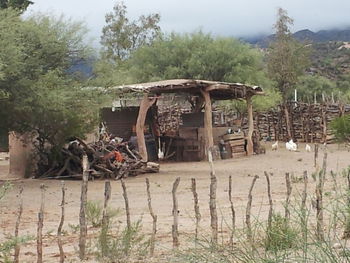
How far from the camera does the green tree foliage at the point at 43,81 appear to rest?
47.1ft

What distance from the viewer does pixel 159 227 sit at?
8.93 meters

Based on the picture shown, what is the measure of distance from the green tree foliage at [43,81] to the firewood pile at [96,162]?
0.46 meters

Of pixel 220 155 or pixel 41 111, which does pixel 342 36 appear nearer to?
pixel 220 155

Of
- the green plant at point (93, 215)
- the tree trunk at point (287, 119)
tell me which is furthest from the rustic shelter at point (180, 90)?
the green plant at point (93, 215)

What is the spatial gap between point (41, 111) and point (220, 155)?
440 inches

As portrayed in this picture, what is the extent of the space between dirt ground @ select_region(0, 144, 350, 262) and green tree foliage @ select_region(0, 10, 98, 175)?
1.50m

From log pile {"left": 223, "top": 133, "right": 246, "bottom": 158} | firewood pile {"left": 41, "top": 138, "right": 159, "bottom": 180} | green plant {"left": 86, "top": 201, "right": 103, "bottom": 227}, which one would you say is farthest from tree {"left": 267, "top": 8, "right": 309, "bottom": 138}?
green plant {"left": 86, "top": 201, "right": 103, "bottom": 227}

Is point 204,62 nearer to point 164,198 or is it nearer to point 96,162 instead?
point 96,162

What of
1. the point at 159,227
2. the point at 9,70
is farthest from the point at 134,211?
the point at 9,70

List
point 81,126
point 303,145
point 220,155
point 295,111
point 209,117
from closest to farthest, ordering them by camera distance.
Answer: point 81,126 → point 209,117 → point 220,155 → point 303,145 → point 295,111

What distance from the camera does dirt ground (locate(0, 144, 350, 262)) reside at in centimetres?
842

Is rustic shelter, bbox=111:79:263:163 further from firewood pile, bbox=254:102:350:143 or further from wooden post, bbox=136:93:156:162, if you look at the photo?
firewood pile, bbox=254:102:350:143

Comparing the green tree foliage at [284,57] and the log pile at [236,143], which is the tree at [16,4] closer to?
the log pile at [236,143]

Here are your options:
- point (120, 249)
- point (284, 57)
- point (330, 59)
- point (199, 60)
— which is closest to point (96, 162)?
point (120, 249)
